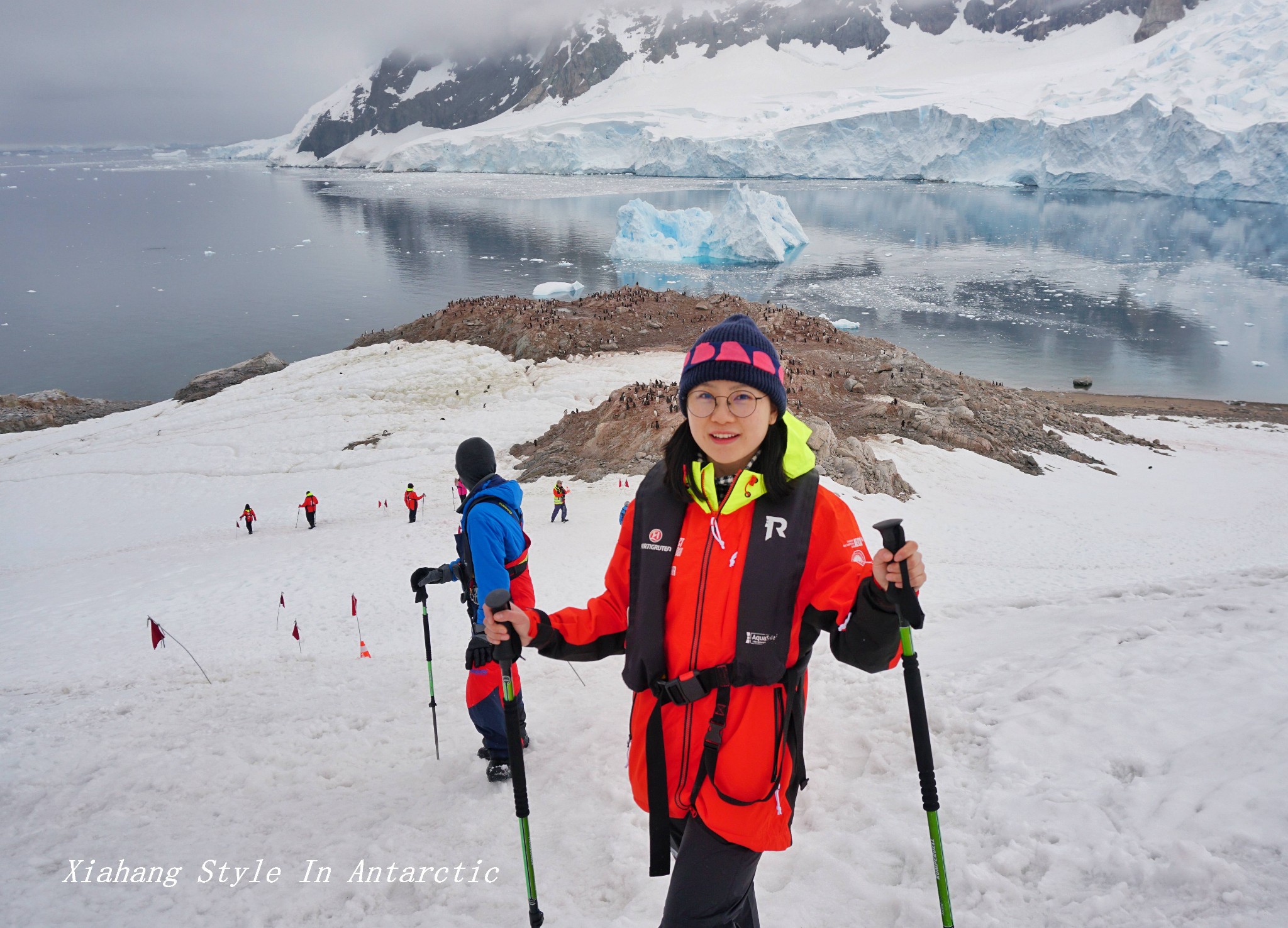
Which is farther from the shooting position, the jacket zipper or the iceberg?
the iceberg

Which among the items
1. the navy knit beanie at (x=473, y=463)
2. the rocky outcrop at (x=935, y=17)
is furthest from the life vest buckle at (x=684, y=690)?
the rocky outcrop at (x=935, y=17)

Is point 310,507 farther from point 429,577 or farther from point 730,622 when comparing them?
point 730,622

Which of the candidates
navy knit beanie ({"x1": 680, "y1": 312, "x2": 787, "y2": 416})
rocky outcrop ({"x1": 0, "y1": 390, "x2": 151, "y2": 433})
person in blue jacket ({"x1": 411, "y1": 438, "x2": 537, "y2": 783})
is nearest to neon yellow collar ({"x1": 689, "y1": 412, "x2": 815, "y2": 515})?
navy knit beanie ({"x1": 680, "y1": 312, "x2": 787, "y2": 416})

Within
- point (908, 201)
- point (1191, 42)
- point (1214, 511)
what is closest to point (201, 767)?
point (1214, 511)

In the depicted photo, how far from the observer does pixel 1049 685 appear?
4406 mm

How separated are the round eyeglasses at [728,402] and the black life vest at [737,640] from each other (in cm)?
28

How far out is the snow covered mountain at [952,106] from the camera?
7762 cm

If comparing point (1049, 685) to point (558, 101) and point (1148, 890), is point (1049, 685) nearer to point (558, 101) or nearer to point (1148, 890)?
point (1148, 890)

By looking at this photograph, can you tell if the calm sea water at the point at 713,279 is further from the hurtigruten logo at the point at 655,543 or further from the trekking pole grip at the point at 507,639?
the trekking pole grip at the point at 507,639

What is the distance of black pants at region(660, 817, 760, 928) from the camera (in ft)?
7.91

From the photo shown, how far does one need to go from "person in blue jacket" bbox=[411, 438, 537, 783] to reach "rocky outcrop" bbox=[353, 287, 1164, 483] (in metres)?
11.0

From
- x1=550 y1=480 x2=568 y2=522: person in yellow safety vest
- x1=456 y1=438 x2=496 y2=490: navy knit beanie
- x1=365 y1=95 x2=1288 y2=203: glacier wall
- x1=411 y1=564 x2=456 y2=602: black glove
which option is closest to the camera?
x1=456 y1=438 x2=496 y2=490: navy knit beanie

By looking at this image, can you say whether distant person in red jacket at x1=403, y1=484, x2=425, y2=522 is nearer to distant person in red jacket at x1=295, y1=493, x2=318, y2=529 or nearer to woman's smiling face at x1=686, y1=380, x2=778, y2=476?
distant person in red jacket at x1=295, y1=493, x2=318, y2=529

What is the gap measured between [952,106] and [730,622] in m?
119
